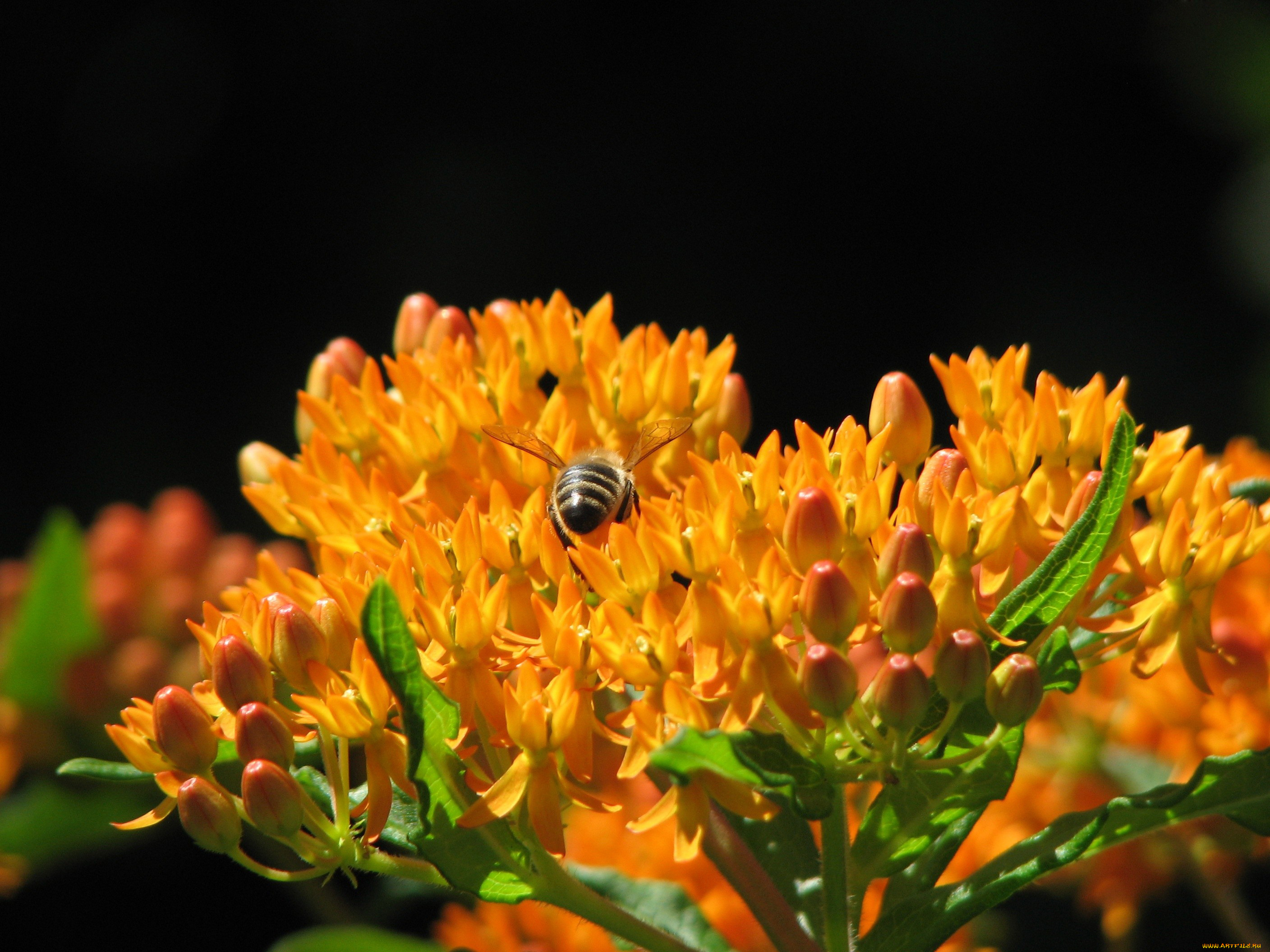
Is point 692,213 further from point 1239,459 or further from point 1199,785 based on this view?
point 1199,785

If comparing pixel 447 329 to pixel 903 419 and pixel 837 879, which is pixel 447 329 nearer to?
pixel 903 419

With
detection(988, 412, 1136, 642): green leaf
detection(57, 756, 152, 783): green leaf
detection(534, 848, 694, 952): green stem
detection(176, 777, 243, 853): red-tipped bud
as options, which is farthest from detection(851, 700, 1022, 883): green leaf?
detection(57, 756, 152, 783): green leaf

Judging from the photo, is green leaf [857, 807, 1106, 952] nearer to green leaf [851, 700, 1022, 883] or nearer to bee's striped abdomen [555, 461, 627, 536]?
green leaf [851, 700, 1022, 883]

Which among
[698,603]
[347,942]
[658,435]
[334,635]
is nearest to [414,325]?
[658,435]

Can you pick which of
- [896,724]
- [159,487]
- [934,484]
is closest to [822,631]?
[896,724]

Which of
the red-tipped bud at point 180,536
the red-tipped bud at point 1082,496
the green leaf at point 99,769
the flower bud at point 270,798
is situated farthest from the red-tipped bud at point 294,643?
the red-tipped bud at point 180,536

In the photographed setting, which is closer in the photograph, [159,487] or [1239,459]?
[1239,459]
